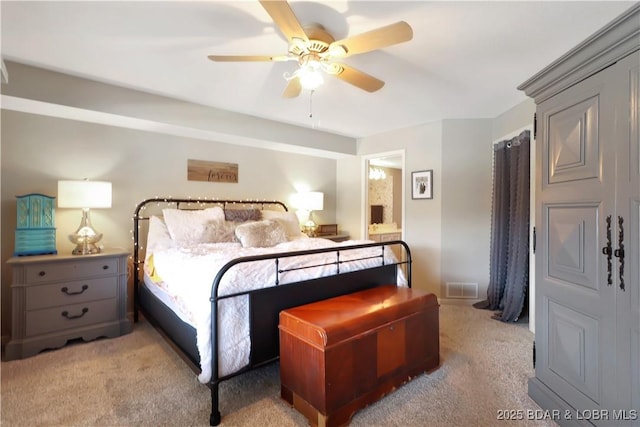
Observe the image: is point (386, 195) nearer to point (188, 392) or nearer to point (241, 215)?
point (241, 215)

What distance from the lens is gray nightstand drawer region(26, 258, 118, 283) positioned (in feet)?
8.05

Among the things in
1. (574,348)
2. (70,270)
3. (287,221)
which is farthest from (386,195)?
(70,270)

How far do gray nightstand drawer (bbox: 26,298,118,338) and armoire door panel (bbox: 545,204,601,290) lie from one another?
3540 mm

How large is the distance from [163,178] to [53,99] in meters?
1.21

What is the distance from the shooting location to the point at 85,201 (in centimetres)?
266

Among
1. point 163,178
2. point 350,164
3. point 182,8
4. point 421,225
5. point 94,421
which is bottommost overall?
point 94,421

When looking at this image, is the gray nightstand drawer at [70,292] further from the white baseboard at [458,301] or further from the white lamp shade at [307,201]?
the white baseboard at [458,301]

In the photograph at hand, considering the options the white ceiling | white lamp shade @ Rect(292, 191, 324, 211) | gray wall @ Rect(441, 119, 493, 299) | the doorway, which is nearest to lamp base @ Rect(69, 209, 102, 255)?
the white ceiling

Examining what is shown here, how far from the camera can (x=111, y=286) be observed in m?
2.79

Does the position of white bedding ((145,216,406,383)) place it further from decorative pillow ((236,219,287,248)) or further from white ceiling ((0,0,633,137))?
white ceiling ((0,0,633,137))

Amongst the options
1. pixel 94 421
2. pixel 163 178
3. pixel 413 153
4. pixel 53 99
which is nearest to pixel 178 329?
pixel 94 421

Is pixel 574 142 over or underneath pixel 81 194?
over

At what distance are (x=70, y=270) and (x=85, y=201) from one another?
24.2 inches

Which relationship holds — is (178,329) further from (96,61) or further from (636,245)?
(636,245)
